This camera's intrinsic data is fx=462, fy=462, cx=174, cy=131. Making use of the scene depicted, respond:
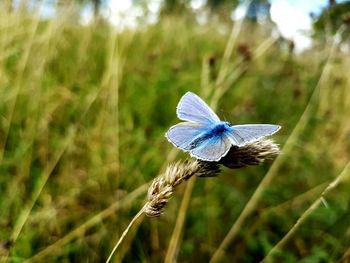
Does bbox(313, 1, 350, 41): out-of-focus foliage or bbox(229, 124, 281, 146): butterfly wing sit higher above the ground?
bbox(313, 1, 350, 41): out-of-focus foliage

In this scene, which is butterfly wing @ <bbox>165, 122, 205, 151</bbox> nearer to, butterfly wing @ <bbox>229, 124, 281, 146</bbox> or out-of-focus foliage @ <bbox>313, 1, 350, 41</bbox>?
butterfly wing @ <bbox>229, 124, 281, 146</bbox>

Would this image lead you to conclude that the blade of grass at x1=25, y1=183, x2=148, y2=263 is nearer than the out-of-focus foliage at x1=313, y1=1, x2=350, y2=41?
Yes

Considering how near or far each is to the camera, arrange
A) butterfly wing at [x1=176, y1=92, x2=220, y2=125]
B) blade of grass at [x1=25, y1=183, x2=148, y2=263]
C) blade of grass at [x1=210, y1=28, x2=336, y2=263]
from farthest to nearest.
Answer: blade of grass at [x1=210, y1=28, x2=336, y2=263], blade of grass at [x1=25, y1=183, x2=148, y2=263], butterfly wing at [x1=176, y1=92, x2=220, y2=125]

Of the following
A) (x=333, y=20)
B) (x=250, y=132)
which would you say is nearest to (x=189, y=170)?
(x=250, y=132)

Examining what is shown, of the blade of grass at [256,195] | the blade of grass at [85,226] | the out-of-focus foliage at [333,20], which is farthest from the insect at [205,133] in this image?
the out-of-focus foliage at [333,20]

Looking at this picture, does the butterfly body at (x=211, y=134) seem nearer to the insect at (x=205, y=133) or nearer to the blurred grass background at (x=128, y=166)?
the insect at (x=205, y=133)

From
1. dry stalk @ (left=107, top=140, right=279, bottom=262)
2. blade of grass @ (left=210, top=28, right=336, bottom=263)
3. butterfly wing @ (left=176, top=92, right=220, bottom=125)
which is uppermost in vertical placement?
butterfly wing @ (left=176, top=92, right=220, bottom=125)

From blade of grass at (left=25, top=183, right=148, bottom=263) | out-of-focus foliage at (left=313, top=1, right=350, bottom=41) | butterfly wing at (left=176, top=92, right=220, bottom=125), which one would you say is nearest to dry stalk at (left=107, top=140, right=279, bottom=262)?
butterfly wing at (left=176, top=92, right=220, bottom=125)

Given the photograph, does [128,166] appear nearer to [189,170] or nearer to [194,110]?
[194,110]
